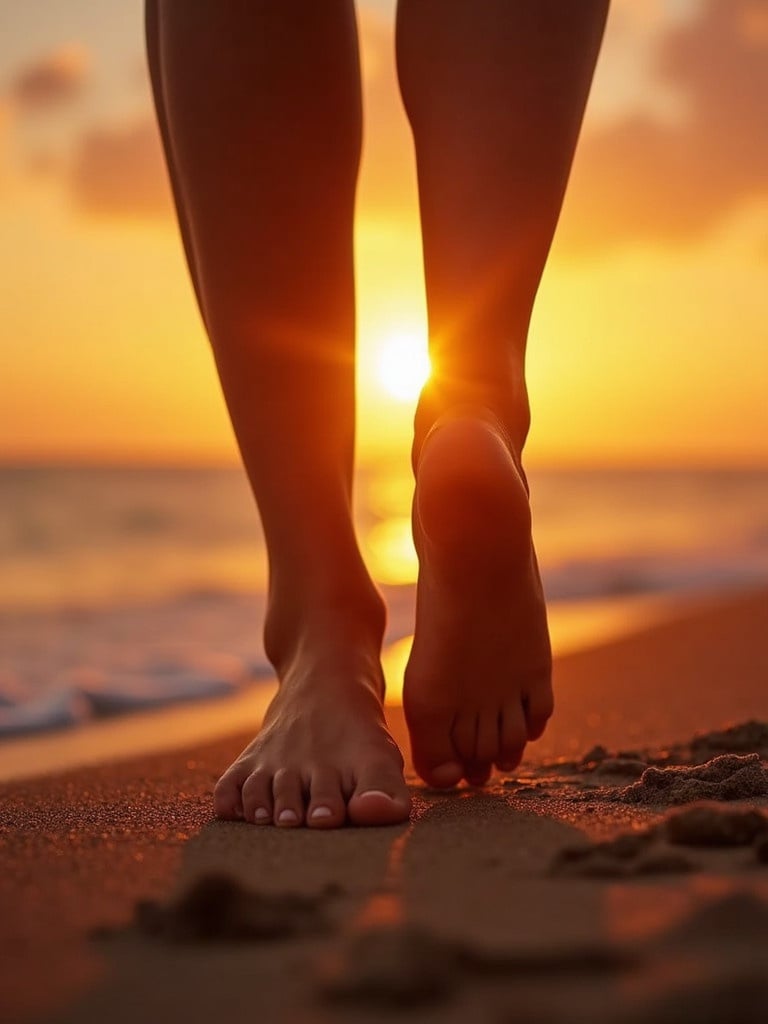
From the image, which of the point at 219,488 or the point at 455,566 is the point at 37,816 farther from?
the point at 219,488

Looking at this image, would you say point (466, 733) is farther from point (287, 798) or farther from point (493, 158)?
point (493, 158)

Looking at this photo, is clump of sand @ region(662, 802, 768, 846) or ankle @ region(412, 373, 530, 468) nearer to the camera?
clump of sand @ region(662, 802, 768, 846)

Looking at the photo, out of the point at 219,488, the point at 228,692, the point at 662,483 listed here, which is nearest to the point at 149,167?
the point at 228,692

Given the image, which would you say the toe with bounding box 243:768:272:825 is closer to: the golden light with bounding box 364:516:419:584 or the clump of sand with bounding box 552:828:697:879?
the clump of sand with bounding box 552:828:697:879

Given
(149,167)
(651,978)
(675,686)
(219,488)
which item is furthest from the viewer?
(219,488)

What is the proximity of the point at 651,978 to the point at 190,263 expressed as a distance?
46.1 inches

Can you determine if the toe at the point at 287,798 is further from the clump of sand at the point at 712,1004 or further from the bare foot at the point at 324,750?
the clump of sand at the point at 712,1004

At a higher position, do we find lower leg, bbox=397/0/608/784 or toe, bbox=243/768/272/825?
lower leg, bbox=397/0/608/784

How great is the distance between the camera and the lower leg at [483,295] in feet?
4.36

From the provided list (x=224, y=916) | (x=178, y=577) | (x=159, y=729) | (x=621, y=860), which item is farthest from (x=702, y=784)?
(x=178, y=577)

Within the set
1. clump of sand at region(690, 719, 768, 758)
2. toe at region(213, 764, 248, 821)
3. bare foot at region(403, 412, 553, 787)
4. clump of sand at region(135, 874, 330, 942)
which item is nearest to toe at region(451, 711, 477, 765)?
bare foot at region(403, 412, 553, 787)

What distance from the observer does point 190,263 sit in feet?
5.29

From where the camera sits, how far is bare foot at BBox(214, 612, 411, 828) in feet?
4.13

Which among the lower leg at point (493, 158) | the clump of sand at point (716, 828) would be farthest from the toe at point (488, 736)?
the clump of sand at point (716, 828)
